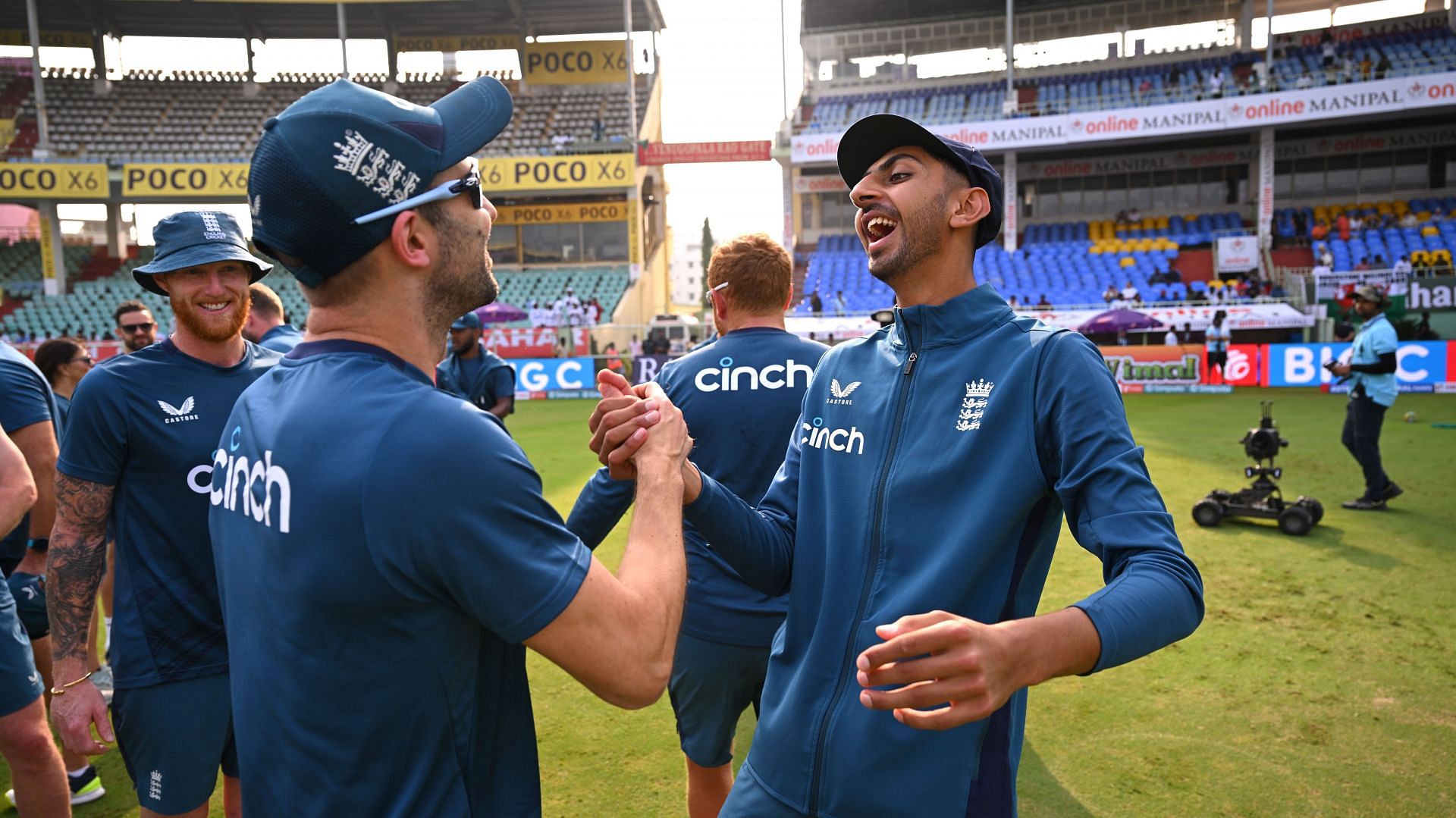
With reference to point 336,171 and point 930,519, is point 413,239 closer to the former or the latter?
point 336,171

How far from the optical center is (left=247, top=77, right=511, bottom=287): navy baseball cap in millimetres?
1634

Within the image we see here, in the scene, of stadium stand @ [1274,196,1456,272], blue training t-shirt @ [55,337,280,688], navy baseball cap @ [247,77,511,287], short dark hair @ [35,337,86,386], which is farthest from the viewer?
stadium stand @ [1274,196,1456,272]

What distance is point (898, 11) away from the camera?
132 ft

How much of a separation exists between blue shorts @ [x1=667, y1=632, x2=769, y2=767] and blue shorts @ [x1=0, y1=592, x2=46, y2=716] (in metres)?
2.44

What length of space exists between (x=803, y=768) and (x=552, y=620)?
86 centimetres

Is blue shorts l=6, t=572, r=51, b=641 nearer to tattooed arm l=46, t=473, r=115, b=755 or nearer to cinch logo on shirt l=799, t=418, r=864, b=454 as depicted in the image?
tattooed arm l=46, t=473, r=115, b=755

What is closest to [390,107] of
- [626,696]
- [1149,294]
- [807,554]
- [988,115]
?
[626,696]

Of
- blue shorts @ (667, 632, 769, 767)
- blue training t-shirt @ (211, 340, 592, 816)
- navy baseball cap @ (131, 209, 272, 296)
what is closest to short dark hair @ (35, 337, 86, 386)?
navy baseball cap @ (131, 209, 272, 296)

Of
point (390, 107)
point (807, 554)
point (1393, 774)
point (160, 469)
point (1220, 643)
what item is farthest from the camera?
point (1220, 643)

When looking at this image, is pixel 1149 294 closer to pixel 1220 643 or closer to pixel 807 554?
pixel 1220 643

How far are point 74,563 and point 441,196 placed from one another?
245 cm

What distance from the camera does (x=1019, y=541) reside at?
202cm

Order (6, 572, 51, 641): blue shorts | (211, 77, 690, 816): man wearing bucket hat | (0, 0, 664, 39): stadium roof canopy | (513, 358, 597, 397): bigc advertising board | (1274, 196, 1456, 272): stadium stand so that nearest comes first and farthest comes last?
1. (211, 77, 690, 816): man wearing bucket hat
2. (6, 572, 51, 641): blue shorts
3. (513, 358, 597, 397): bigc advertising board
4. (1274, 196, 1456, 272): stadium stand
5. (0, 0, 664, 39): stadium roof canopy

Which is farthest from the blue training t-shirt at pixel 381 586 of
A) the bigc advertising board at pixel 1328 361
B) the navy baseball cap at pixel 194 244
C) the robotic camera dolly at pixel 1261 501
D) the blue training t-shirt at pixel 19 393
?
the bigc advertising board at pixel 1328 361
